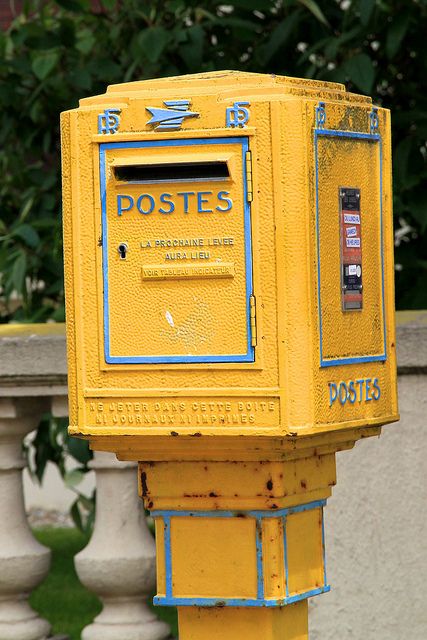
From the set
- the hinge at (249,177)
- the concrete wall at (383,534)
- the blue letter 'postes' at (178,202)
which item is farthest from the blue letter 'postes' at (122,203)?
the concrete wall at (383,534)

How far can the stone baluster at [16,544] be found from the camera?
383cm

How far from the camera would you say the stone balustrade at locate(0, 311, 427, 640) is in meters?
3.64

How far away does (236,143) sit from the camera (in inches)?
103

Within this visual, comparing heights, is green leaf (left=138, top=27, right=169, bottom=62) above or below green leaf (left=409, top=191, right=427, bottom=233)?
above

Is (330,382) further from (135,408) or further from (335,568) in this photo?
(335,568)

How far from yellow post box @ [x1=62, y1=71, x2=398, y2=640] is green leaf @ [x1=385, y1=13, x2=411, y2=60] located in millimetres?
1688

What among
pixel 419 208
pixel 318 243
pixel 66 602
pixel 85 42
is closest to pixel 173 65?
pixel 85 42

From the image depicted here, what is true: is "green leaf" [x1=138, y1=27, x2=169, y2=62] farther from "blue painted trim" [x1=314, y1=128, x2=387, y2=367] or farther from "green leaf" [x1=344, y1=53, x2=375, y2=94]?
"blue painted trim" [x1=314, y1=128, x2=387, y2=367]

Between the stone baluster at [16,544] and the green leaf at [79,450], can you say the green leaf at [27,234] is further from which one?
the stone baluster at [16,544]

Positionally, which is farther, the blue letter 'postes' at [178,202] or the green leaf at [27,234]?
the green leaf at [27,234]

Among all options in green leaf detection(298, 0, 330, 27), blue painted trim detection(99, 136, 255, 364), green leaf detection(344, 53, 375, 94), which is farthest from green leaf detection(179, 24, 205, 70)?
blue painted trim detection(99, 136, 255, 364)

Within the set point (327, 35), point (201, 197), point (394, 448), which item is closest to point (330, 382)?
point (201, 197)

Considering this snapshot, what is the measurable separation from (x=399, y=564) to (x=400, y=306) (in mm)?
1173

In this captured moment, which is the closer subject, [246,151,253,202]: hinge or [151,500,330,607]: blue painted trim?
[246,151,253,202]: hinge
